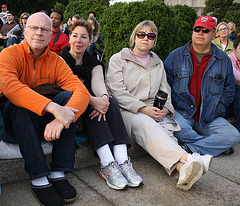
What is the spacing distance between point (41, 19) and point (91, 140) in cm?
128

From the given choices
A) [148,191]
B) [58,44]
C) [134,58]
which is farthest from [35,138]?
[58,44]

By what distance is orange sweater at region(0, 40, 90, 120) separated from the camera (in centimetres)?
238

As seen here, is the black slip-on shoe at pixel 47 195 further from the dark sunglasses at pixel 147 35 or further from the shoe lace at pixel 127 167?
the dark sunglasses at pixel 147 35

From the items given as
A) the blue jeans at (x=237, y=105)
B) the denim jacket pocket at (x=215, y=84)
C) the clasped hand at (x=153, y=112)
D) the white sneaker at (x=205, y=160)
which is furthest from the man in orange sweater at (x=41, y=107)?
the blue jeans at (x=237, y=105)

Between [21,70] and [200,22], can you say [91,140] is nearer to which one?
[21,70]

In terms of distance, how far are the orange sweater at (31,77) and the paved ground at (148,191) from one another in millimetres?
700

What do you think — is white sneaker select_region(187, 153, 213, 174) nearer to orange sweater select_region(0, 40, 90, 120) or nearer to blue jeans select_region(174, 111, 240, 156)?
blue jeans select_region(174, 111, 240, 156)

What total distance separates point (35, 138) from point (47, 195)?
473 millimetres

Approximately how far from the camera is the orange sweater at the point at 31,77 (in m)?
2.38

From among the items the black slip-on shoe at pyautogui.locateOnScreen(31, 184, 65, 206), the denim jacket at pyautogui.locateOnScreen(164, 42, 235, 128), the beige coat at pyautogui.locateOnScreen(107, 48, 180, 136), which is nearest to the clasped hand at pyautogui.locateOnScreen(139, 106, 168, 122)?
the beige coat at pyautogui.locateOnScreen(107, 48, 180, 136)

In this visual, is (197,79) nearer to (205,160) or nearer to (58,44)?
(205,160)

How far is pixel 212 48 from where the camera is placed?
392cm

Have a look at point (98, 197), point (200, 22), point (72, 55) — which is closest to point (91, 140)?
point (98, 197)

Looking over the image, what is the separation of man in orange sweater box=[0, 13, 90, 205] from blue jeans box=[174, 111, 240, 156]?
1506 mm
